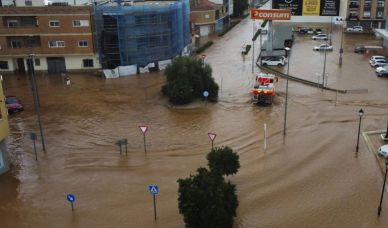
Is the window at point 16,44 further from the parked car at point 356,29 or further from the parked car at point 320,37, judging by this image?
the parked car at point 356,29

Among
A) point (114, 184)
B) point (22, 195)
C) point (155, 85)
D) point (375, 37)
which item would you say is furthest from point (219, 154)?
point (375, 37)

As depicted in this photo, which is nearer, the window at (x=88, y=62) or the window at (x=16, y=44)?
the window at (x=16, y=44)

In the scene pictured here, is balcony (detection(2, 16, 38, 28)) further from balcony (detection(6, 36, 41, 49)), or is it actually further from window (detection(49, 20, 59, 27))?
window (detection(49, 20, 59, 27))

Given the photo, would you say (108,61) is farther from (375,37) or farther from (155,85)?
(375,37)

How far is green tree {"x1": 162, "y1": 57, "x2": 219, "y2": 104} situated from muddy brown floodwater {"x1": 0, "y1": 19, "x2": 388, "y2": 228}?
3.66 ft

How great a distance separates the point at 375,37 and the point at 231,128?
167 ft

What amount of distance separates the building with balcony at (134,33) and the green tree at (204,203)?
33.8 meters

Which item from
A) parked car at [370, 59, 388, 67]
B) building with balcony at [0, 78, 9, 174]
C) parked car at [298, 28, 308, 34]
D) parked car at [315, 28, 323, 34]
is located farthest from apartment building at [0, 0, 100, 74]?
parked car at [315, 28, 323, 34]

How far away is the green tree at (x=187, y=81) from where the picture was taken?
37.7 meters

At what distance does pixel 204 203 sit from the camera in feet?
57.8

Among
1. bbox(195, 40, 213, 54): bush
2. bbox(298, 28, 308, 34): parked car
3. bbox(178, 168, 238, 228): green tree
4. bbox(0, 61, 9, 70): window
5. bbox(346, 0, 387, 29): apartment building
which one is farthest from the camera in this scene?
bbox(298, 28, 308, 34): parked car

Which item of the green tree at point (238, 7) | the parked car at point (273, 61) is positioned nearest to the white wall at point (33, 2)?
the parked car at point (273, 61)

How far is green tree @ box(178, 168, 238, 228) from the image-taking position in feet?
57.6

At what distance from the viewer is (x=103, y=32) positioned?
49625mm
